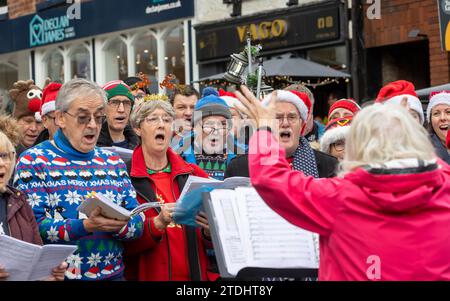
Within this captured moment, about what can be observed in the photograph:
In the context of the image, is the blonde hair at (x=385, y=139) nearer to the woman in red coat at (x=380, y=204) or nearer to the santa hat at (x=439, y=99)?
the woman in red coat at (x=380, y=204)

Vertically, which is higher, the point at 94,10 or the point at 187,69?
the point at 94,10

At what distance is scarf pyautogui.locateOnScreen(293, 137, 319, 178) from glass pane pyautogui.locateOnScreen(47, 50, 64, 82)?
53.7ft

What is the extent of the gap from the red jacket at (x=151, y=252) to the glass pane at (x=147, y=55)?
13.2 metres

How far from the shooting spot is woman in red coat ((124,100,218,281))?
5711 mm

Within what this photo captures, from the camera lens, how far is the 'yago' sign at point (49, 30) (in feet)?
68.7

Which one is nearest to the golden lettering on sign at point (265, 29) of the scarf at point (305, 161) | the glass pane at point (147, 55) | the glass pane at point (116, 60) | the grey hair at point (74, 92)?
the glass pane at point (147, 55)

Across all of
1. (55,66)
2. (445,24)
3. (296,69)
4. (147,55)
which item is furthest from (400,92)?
(55,66)

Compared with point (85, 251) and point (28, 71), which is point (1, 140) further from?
point (28, 71)

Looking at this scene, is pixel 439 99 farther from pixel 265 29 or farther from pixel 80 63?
pixel 80 63

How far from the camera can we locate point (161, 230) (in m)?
5.54

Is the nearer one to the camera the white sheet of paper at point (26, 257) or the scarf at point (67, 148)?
the white sheet of paper at point (26, 257)

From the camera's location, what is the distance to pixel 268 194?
3.94 meters

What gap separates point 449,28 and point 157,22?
8695 mm
